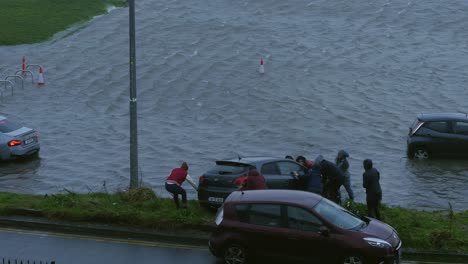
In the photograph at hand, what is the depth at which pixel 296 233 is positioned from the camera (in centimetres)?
1401

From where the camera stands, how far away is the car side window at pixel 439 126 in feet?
89.4

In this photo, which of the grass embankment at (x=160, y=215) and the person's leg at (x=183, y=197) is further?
the person's leg at (x=183, y=197)

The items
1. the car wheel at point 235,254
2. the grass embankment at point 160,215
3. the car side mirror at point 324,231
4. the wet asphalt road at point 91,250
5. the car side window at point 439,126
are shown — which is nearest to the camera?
the car side mirror at point 324,231

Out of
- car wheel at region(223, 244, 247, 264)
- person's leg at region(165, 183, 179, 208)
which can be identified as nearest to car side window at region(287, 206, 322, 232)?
car wheel at region(223, 244, 247, 264)

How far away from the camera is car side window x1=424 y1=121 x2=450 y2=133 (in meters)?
27.3

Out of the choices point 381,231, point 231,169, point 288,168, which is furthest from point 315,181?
point 381,231

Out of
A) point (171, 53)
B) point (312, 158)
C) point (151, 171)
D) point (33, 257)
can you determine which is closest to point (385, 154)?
point (312, 158)

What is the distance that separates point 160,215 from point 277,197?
3406mm

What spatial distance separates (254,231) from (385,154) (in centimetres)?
1464

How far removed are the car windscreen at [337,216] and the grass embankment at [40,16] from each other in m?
36.6

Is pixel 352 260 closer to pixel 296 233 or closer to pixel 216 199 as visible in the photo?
pixel 296 233

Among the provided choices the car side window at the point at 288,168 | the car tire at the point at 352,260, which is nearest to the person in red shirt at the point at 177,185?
the car side window at the point at 288,168

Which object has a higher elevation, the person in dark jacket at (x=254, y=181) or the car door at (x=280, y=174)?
the person in dark jacket at (x=254, y=181)

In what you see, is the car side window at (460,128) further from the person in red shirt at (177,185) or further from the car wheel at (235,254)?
the car wheel at (235,254)
